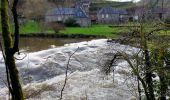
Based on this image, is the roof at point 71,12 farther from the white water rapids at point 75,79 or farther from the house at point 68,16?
the white water rapids at point 75,79

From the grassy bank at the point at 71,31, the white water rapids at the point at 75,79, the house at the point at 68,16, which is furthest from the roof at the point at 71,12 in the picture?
the white water rapids at the point at 75,79

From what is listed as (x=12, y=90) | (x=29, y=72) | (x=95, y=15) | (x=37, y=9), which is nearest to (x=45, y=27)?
(x=37, y=9)

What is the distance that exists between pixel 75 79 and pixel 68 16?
2080 inches

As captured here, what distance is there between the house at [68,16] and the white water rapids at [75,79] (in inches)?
1645

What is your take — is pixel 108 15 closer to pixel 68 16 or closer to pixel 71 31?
pixel 68 16

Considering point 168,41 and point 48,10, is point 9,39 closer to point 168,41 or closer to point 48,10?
point 168,41

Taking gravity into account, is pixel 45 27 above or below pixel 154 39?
below

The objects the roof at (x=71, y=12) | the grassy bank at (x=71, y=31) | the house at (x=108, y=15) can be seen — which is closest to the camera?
the grassy bank at (x=71, y=31)

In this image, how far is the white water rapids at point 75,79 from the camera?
52.9ft

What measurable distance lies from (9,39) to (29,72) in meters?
18.4

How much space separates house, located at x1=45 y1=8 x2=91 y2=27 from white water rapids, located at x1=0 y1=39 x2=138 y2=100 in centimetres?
4179

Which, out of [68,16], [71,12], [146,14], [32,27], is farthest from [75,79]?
[71,12]

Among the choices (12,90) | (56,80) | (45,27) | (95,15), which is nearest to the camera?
(12,90)

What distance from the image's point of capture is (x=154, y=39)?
1011cm
